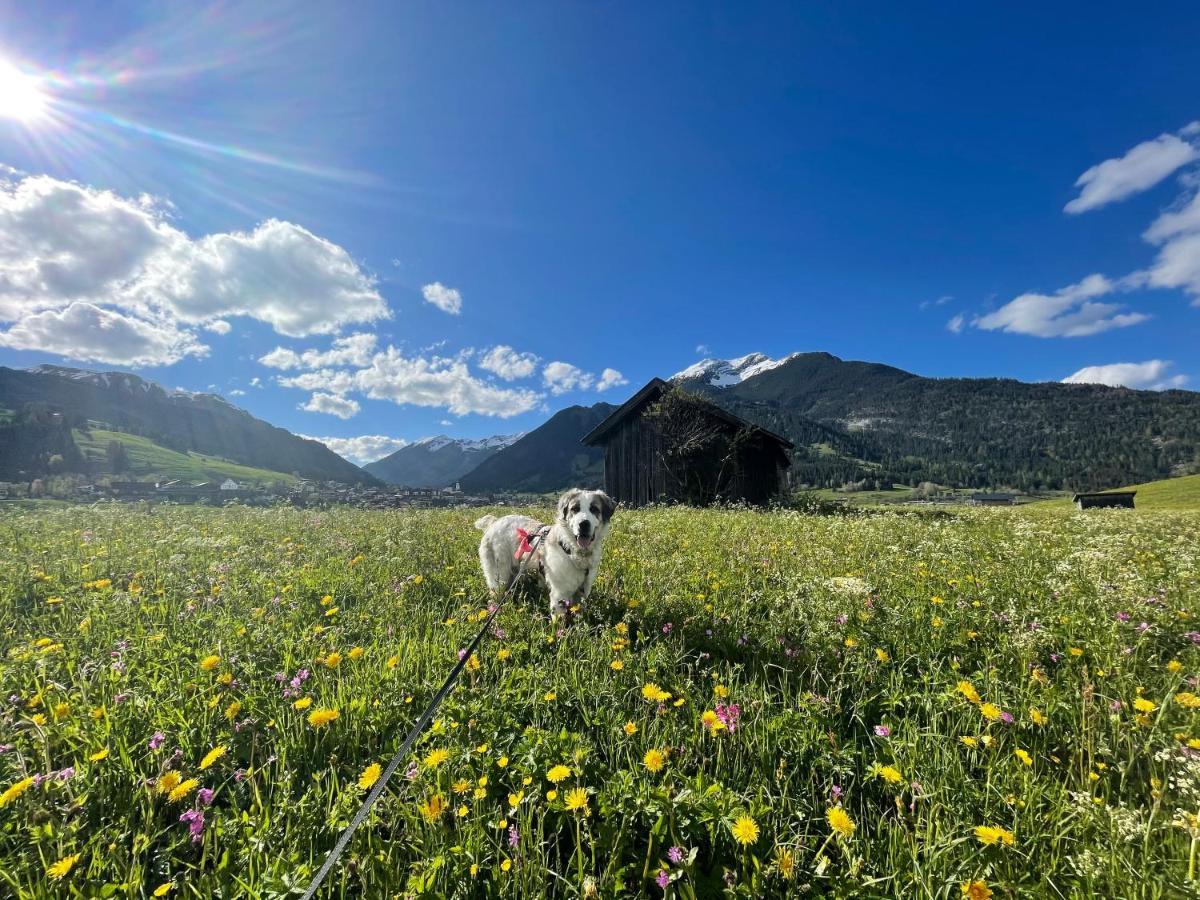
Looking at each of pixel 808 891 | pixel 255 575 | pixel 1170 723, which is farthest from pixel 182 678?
pixel 1170 723

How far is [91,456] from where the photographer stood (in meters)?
151

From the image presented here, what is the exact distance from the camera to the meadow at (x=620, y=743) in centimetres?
190

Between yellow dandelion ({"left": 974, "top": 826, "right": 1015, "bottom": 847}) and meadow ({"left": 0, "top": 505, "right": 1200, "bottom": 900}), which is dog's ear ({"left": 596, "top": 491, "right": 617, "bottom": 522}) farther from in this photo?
yellow dandelion ({"left": 974, "top": 826, "right": 1015, "bottom": 847})

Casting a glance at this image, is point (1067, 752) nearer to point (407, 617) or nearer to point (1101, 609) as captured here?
point (1101, 609)

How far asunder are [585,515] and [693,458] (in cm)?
2102

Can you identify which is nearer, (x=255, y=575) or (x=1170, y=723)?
(x=1170, y=723)

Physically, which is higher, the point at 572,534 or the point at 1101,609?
the point at 572,534

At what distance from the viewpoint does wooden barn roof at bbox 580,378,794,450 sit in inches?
1031

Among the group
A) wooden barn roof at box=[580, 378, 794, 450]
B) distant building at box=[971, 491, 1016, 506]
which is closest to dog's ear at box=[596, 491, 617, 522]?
wooden barn roof at box=[580, 378, 794, 450]

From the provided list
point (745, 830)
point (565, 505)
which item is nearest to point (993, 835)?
point (745, 830)

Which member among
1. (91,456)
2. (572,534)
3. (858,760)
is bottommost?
(858,760)

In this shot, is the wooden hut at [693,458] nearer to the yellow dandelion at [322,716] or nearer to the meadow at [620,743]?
the meadow at [620,743]

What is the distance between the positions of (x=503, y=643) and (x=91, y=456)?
732 ft

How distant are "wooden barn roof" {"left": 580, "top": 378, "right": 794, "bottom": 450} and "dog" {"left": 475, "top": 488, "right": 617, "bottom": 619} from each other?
2044cm
